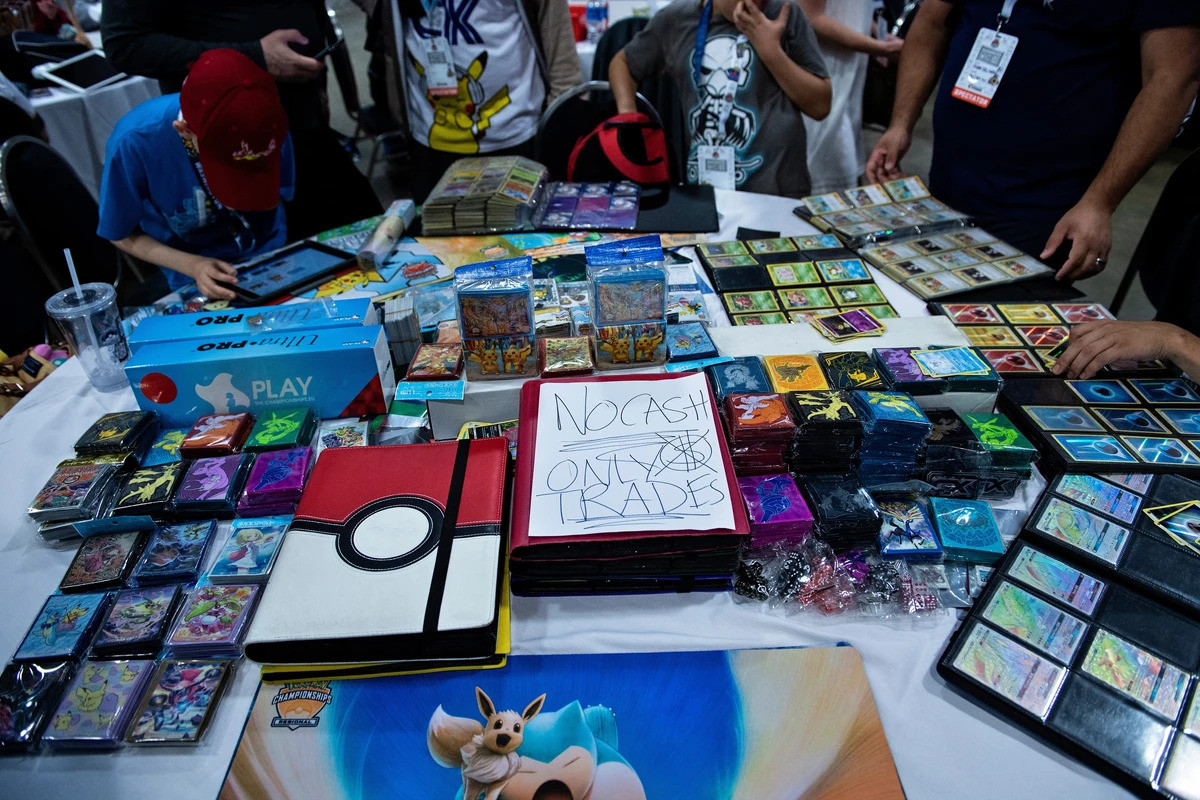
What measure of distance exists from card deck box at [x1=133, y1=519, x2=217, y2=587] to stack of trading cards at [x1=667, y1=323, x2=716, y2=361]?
0.96 metres

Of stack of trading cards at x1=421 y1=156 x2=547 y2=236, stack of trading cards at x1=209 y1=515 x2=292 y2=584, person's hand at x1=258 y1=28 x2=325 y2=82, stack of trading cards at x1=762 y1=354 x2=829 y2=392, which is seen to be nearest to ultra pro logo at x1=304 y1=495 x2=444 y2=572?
stack of trading cards at x1=209 y1=515 x2=292 y2=584

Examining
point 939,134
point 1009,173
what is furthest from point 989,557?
point 939,134

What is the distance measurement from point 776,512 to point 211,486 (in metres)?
1.03

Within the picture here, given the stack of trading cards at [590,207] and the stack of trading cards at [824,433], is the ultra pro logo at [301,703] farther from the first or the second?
the stack of trading cards at [590,207]

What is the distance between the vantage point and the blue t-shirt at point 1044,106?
203 centimetres

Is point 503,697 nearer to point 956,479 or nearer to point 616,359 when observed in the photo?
point 616,359

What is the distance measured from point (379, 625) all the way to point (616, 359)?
0.72 metres

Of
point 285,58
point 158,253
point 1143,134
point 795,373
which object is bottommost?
point 795,373

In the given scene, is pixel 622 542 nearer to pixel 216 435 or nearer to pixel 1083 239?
pixel 216 435

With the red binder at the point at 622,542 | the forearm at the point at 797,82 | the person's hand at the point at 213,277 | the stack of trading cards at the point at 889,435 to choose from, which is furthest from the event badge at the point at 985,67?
the person's hand at the point at 213,277

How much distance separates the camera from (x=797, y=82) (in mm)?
2543

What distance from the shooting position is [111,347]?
67.9 inches

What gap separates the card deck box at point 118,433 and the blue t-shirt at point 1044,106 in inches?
99.2

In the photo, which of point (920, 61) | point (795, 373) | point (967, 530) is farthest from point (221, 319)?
point (920, 61)
